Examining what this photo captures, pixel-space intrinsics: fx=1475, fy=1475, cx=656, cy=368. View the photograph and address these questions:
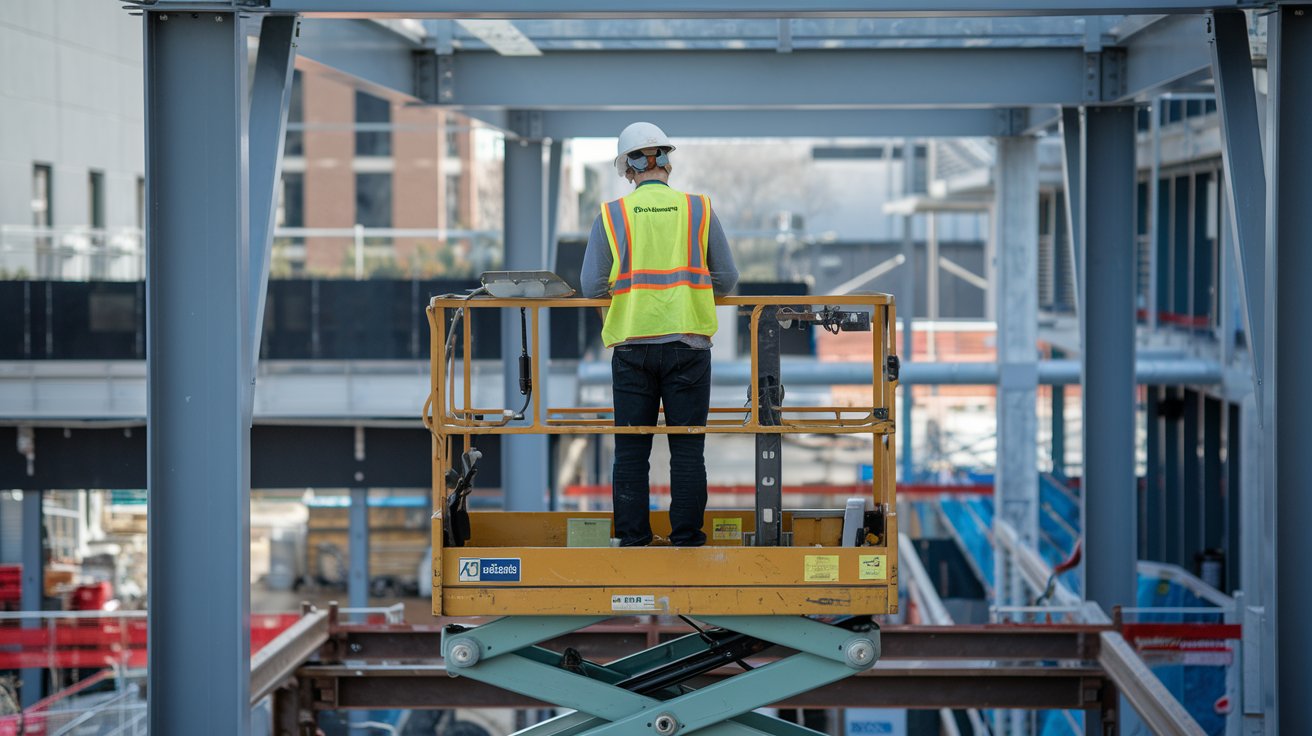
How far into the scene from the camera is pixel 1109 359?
11.0 metres

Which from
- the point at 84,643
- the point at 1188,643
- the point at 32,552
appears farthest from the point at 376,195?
the point at 1188,643

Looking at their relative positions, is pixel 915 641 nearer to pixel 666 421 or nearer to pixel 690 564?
pixel 690 564

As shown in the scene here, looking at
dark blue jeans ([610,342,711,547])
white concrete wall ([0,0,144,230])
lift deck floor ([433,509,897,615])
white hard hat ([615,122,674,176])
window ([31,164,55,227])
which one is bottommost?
lift deck floor ([433,509,897,615])

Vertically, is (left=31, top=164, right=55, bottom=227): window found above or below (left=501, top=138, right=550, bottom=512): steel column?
above

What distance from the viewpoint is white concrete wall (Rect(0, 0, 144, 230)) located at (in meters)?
19.4

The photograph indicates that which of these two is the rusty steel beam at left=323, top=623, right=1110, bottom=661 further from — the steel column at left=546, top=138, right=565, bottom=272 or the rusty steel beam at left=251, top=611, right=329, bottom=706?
the steel column at left=546, top=138, right=565, bottom=272

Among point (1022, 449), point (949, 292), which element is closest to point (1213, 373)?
point (1022, 449)

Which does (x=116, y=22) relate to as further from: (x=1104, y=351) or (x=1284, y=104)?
(x=1284, y=104)

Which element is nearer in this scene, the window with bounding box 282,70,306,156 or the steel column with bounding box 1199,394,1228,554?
the steel column with bounding box 1199,394,1228,554

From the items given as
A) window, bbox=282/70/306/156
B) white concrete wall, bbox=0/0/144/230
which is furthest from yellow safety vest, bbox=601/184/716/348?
window, bbox=282/70/306/156

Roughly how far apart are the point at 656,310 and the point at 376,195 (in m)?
33.0

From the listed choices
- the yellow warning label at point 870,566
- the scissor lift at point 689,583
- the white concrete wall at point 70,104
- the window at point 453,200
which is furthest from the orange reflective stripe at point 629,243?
the window at point 453,200

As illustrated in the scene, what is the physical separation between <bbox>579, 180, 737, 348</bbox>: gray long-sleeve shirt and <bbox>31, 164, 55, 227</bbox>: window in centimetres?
1652

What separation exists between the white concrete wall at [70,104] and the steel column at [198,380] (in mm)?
13969
